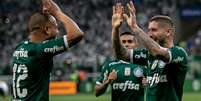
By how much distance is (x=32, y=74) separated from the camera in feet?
22.8

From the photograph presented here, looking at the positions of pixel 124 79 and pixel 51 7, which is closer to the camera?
pixel 51 7

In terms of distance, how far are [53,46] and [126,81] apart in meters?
2.83

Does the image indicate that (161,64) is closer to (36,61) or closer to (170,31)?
(170,31)

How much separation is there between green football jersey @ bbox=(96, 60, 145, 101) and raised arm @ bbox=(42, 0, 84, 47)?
106 inches

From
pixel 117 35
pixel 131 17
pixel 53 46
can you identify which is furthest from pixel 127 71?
pixel 53 46

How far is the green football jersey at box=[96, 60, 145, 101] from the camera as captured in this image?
30.4 ft

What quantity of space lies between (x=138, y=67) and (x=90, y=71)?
80.6ft

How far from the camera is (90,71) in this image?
34000 millimetres

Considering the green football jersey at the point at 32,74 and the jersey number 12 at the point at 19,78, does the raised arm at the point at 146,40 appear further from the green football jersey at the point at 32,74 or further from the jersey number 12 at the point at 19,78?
the jersey number 12 at the point at 19,78

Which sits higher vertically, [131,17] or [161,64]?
[131,17]

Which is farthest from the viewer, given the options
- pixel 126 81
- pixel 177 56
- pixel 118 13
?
pixel 126 81

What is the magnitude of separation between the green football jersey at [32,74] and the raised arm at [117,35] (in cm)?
106

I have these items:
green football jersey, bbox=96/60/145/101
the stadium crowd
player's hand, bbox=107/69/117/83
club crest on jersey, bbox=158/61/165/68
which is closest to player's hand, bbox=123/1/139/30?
club crest on jersey, bbox=158/61/165/68

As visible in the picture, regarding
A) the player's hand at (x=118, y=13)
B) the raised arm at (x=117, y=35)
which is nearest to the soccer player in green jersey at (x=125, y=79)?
the raised arm at (x=117, y=35)
